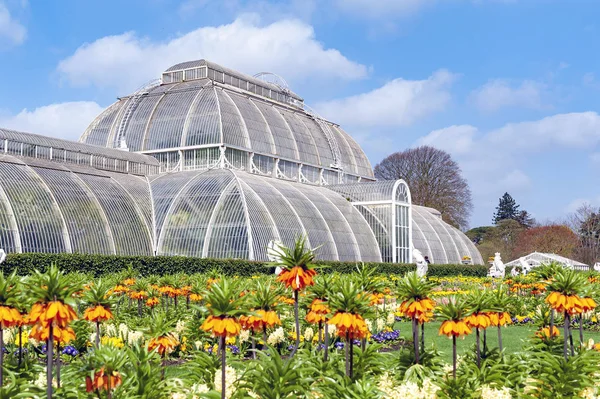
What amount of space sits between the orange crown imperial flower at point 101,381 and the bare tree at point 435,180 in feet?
251

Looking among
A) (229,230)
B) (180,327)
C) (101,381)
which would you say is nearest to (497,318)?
(101,381)

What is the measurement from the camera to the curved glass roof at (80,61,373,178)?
4825cm

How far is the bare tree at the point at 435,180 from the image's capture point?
83.4 metres

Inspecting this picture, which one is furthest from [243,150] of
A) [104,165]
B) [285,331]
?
[285,331]

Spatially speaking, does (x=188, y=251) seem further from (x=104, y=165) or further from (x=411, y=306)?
(x=411, y=306)

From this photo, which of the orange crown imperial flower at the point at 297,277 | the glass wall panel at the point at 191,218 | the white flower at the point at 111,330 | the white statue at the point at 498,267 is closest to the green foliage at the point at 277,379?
the orange crown imperial flower at the point at 297,277

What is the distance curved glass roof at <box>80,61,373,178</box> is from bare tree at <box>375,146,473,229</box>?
28.5 meters

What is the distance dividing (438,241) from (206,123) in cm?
2163

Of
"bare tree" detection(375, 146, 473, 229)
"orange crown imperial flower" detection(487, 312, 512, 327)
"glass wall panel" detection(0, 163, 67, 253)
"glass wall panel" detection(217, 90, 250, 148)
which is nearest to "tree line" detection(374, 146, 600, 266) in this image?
"bare tree" detection(375, 146, 473, 229)

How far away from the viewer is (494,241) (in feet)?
311

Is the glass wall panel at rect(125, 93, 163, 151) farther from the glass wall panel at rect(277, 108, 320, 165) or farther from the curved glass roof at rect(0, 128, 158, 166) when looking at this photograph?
the glass wall panel at rect(277, 108, 320, 165)

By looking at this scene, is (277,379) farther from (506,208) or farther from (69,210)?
(506,208)

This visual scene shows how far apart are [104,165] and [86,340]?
30663mm

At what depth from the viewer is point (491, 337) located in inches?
830
